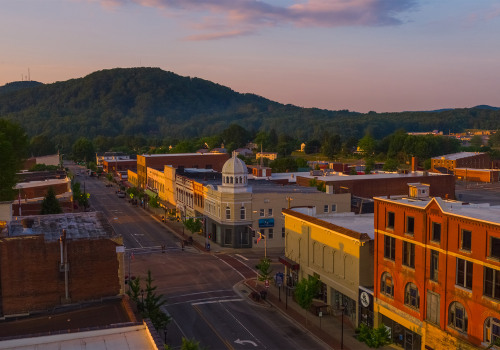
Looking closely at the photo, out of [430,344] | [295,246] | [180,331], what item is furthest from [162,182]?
[430,344]

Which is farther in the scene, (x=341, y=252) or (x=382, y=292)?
(x=341, y=252)

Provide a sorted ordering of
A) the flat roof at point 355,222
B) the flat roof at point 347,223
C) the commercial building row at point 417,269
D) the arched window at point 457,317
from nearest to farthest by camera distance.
Answer: 1. the commercial building row at point 417,269
2. the arched window at point 457,317
3. the flat roof at point 347,223
4. the flat roof at point 355,222

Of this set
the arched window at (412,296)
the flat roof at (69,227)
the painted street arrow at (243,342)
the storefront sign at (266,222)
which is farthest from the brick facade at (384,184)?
the painted street arrow at (243,342)

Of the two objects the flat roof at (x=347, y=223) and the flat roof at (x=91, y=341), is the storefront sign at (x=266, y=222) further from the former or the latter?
the flat roof at (x=91, y=341)

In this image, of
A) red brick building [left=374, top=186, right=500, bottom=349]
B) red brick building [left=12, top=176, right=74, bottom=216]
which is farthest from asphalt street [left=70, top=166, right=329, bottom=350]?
red brick building [left=12, top=176, right=74, bottom=216]

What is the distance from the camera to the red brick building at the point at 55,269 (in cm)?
3762

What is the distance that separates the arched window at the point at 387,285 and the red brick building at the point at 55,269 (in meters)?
19.3

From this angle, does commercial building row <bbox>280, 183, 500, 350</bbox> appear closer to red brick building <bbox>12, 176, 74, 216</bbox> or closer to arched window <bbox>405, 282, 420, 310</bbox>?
arched window <bbox>405, 282, 420, 310</bbox>

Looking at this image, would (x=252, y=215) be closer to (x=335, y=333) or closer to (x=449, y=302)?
(x=335, y=333)

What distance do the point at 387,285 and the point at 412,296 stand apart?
2681 mm

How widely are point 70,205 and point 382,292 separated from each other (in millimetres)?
61635

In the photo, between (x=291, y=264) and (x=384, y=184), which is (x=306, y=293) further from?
(x=384, y=184)

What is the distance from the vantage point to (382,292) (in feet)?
136

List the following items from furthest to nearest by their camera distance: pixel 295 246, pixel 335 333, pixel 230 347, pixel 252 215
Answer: pixel 252 215, pixel 295 246, pixel 335 333, pixel 230 347
